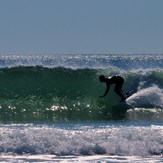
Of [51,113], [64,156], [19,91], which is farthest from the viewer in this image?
[19,91]

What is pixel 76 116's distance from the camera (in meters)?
17.4

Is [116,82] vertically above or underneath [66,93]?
above

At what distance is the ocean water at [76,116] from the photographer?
1164 centimetres

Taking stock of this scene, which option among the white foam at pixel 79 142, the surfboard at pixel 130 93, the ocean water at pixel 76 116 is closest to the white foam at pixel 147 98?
the ocean water at pixel 76 116

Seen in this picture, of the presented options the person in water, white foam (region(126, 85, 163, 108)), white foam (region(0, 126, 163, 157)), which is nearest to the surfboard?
white foam (region(126, 85, 163, 108))

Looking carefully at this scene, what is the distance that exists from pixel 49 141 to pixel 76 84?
11.0 meters

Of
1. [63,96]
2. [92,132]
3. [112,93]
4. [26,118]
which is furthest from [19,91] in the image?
[92,132]

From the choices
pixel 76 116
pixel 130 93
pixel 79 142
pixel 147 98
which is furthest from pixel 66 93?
pixel 79 142

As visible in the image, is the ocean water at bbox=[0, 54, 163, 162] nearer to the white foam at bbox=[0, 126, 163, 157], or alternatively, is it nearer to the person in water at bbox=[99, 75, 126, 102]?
the white foam at bbox=[0, 126, 163, 157]

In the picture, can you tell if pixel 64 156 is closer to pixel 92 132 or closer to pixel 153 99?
pixel 92 132

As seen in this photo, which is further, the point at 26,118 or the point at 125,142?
the point at 26,118

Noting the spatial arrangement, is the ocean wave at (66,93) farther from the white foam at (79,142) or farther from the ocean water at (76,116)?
the white foam at (79,142)

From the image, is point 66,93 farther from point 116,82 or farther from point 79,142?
point 79,142

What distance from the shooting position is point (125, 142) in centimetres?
1195
